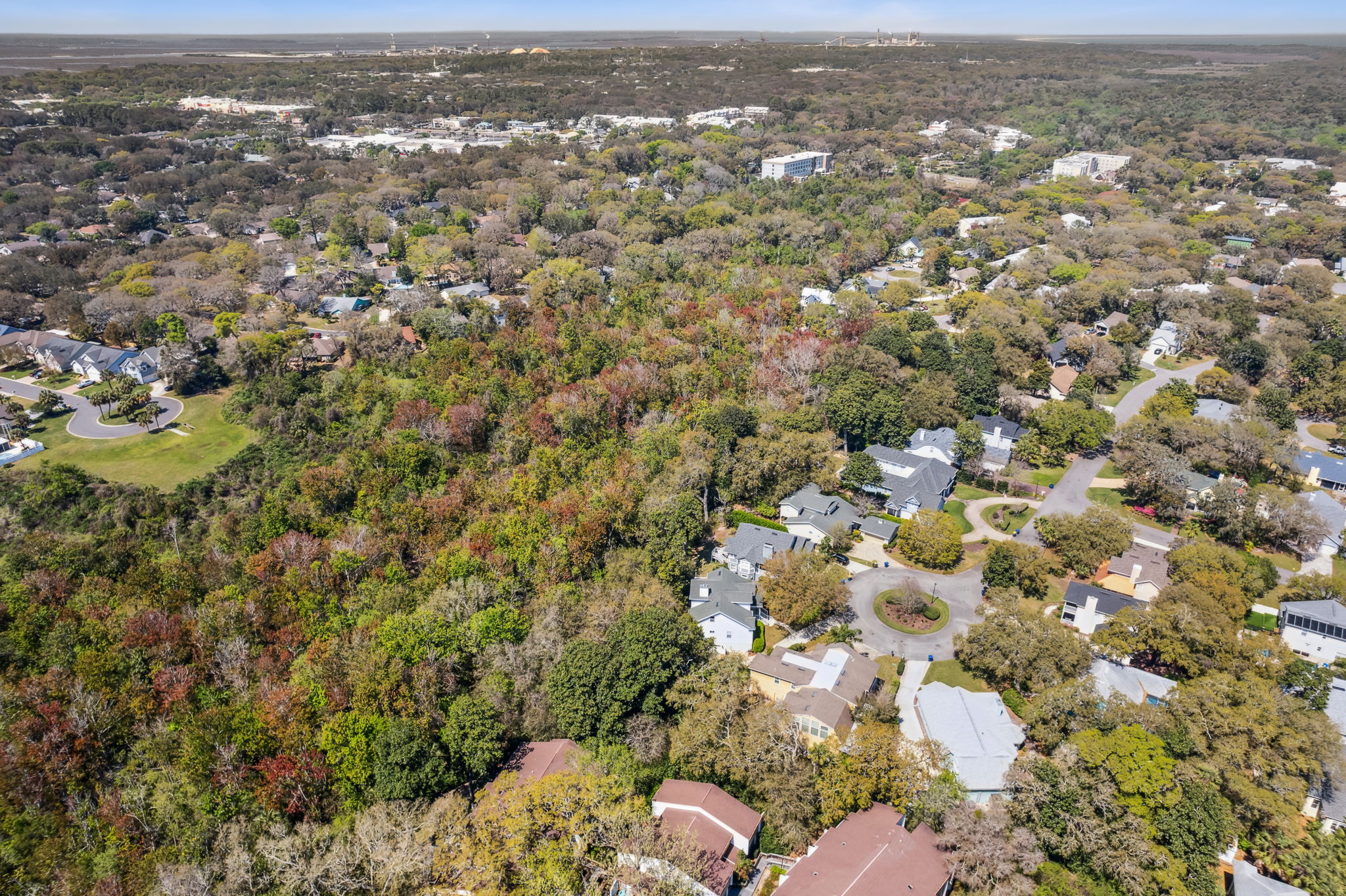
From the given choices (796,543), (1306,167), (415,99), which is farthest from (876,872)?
(415,99)

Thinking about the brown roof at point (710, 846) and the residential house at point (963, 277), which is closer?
the brown roof at point (710, 846)

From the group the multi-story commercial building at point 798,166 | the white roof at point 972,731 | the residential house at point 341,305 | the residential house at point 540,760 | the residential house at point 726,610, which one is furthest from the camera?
the multi-story commercial building at point 798,166

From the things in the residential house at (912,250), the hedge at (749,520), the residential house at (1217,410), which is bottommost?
the hedge at (749,520)

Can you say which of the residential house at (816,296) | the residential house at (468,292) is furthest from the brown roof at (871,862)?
the residential house at (468,292)

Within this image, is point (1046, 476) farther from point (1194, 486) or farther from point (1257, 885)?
point (1257, 885)

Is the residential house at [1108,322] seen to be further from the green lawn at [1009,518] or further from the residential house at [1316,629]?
the residential house at [1316,629]

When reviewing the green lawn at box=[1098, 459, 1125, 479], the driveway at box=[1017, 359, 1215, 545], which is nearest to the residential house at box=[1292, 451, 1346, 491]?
the green lawn at box=[1098, 459, 1125, 479]

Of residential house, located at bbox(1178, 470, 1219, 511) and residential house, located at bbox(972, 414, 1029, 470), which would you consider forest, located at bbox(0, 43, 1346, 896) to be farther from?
residential house, located at bbox(972, 414, 1029, 470)

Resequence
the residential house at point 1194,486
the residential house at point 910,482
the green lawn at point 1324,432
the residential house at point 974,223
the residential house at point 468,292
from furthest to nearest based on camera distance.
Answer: the residential house at point 974,223, the residential house at point 468,292, the green lawn at point 1324,432, the residential house at point 910,482, the residential house at point 1194,486
